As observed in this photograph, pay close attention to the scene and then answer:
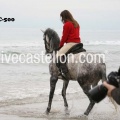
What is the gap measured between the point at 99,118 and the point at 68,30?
2336mm

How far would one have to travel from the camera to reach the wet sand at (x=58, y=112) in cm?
929

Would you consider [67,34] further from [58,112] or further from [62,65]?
[58,112]

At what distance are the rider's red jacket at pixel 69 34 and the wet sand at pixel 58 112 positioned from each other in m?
1.86

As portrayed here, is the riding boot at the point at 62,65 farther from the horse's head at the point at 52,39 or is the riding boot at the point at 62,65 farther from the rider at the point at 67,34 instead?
the horse's head at the point at 52,39

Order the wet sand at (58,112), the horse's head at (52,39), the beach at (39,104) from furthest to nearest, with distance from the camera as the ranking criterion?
the horse's head at (52,39) → the beach at (39,104) → the wet sand at (58,112)

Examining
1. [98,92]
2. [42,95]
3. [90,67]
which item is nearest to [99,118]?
[90,67]

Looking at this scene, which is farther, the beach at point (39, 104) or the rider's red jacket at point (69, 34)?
the beach at point (39, 104)

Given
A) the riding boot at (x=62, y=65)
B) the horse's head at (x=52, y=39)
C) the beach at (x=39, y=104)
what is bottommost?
the beach at (x=39, y=104)

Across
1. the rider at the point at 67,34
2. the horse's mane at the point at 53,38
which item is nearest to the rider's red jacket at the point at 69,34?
the rider at the point at 67,34

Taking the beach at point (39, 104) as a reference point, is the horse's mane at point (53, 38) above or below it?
above

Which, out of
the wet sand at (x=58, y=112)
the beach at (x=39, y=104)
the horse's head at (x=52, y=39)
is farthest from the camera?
the horse's head at (x=52, y=39)

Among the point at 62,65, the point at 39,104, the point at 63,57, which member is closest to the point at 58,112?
the point at 39,104

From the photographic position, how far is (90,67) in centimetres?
898

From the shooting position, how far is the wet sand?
929 centimetres
